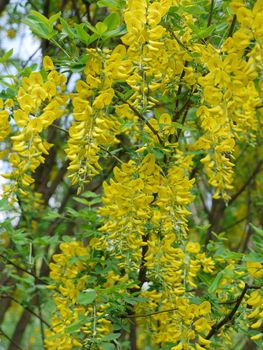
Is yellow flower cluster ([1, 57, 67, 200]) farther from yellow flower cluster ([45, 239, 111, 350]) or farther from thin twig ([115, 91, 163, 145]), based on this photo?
yellow flower cluster ([45, 239, 111, 350])

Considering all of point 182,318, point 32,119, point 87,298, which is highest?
point 32,119

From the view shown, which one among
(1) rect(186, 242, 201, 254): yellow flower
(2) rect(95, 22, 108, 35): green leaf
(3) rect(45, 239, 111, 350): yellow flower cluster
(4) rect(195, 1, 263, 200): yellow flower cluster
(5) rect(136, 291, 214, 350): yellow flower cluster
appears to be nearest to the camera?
(4) rect(195, 1, 263, 200): yellow flower cluster

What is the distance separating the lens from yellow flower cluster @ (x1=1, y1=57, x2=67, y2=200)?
5.87 feet

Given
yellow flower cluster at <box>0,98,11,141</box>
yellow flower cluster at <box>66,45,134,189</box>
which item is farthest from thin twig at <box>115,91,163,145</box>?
yellow flower cluster at <box>0,98,11,141</box>

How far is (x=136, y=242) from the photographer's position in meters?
2.06

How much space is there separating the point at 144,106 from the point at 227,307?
1.04 m

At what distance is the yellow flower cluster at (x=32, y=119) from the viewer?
1.79 metres

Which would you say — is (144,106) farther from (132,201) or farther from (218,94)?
(132,201)

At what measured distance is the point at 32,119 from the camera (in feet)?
5.99

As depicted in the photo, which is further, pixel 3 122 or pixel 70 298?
pixel 70 298

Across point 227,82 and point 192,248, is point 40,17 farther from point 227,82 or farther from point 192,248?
point 192,248

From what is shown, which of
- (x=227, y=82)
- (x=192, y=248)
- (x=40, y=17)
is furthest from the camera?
(x=192, y=248)

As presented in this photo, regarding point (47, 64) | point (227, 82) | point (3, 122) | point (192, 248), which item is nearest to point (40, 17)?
point (47, 64)

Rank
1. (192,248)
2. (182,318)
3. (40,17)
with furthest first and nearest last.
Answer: (192,248), (182,318), (40,17)
